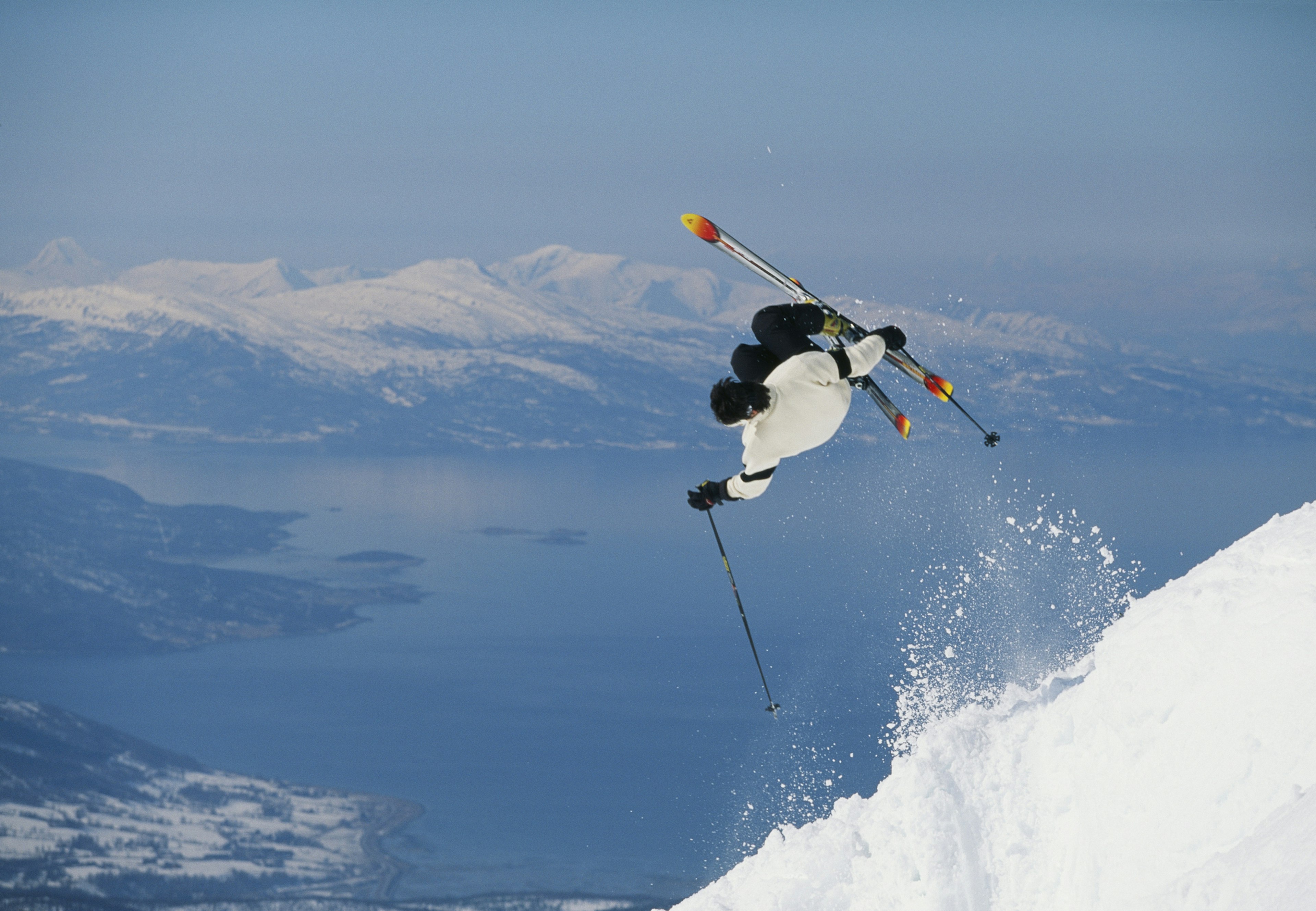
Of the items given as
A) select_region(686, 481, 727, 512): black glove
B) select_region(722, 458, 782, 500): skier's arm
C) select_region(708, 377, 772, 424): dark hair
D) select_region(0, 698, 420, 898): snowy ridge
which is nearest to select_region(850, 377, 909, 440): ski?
select_region(722, 458, 782, 500): skier's arm

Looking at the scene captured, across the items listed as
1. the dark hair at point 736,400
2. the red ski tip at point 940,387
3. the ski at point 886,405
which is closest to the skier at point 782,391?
the dark hair at point 736,400

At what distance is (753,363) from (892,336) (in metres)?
1.05

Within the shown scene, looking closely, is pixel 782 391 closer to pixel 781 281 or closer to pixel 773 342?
pixel 773 342

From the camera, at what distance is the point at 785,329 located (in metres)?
6.37

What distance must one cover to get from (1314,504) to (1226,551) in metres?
0.74

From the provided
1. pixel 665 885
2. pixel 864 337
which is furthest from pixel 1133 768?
pixel 665 885

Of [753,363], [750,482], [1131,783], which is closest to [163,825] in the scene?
[750,482]

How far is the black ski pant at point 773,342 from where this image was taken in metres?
6.32

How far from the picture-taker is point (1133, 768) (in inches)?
247

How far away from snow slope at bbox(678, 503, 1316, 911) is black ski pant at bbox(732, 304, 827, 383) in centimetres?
338

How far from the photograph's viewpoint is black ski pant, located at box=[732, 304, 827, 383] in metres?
6.32

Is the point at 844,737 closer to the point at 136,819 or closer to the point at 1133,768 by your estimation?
the point at 136,819

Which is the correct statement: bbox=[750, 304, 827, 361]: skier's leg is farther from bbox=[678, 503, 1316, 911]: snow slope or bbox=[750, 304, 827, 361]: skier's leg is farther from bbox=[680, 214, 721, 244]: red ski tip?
bbox=[678, 503, 1316, 911]: snow slope

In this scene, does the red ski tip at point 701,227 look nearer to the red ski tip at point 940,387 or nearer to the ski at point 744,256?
the ski at point 744,256
